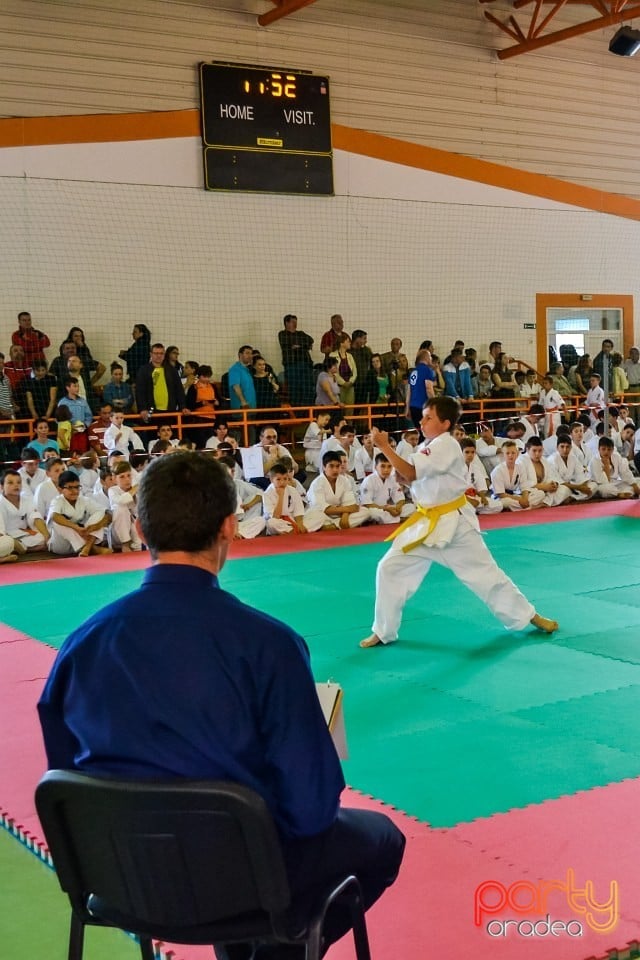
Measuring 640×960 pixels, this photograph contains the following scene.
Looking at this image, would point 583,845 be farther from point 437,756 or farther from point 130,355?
point 130,355

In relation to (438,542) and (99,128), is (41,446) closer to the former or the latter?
(99,128)

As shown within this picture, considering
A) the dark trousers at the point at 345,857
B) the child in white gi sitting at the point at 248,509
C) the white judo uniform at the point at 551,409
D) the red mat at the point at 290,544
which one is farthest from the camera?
the white judo uniform at the point at 551,409

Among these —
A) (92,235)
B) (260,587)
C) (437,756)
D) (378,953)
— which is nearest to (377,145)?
(92,235)

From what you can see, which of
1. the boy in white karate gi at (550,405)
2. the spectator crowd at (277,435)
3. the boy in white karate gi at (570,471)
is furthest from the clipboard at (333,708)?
the boy in white karate gi at (550,405)

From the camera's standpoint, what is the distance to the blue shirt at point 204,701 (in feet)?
6.59

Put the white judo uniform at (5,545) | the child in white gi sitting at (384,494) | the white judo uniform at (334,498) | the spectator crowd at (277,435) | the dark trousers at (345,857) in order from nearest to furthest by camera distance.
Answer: the dark trousers at (345,857)
the white judo uniform at (5,545)
the spectator crowd at (277,435)
the white judo uniform at (334,498)
the child in white gi sitting at (384,494)

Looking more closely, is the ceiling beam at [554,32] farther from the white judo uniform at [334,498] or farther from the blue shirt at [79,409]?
the blue shirt at [79,409]

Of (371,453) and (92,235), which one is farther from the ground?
(92,235)

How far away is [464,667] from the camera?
19.4 ft

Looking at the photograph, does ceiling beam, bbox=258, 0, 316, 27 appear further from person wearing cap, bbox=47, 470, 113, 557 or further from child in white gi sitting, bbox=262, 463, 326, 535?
person wearing cap, bbox=47, 470, 113, 557

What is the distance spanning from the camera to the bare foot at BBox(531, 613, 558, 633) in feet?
21.7

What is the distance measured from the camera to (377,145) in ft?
54.0

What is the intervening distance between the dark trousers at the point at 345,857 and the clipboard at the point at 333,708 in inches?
8.2

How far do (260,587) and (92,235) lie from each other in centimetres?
742
